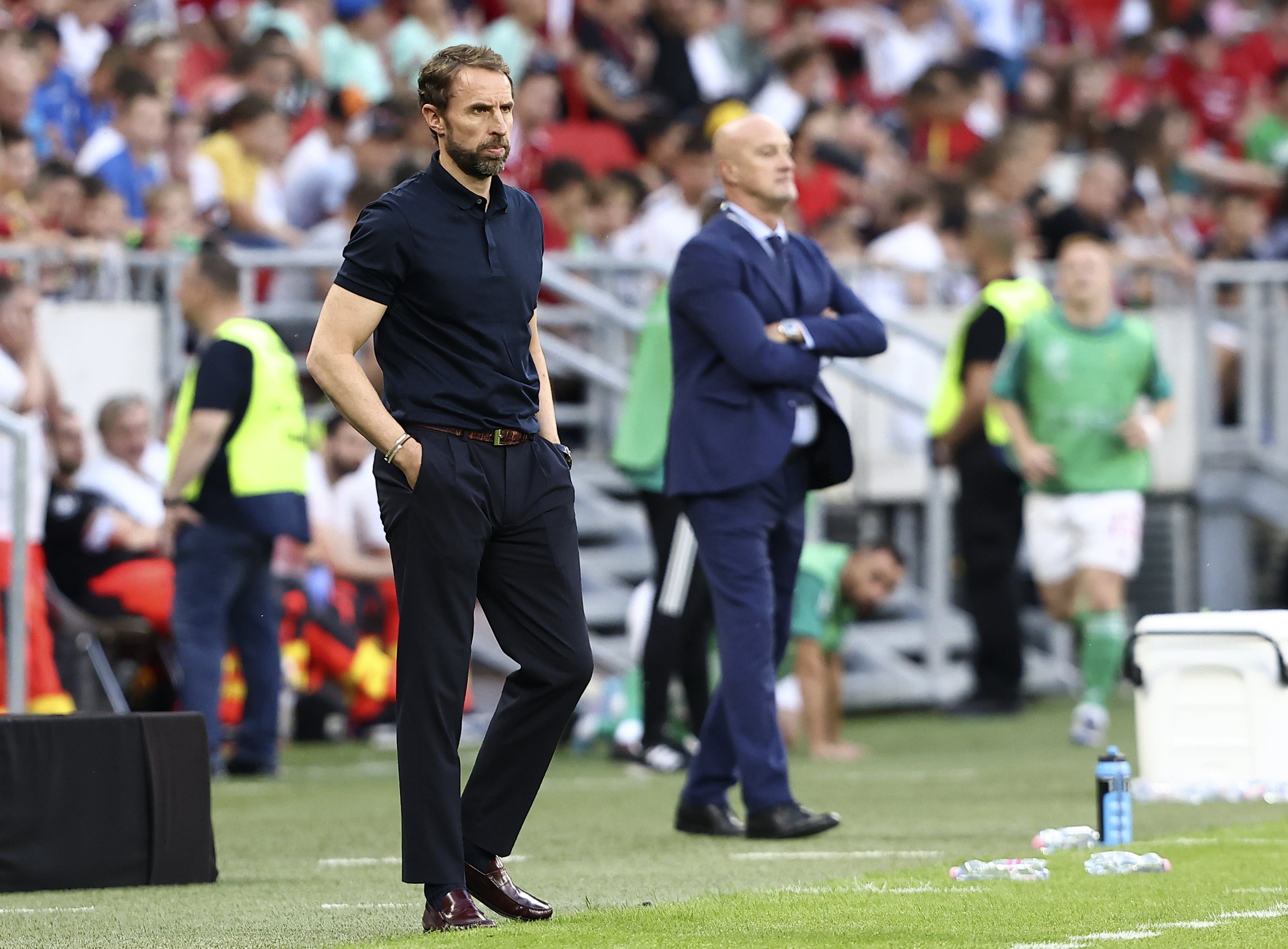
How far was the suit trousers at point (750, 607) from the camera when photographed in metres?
7.27

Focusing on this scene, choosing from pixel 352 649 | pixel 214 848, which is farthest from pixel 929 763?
pixel 214 848

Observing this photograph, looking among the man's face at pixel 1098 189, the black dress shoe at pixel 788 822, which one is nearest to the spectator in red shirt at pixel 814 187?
the man's face at pixel 1098 189

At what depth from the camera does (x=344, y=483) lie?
477 inches

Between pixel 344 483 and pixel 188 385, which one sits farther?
pixel 344 483

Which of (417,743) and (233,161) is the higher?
(233,161)

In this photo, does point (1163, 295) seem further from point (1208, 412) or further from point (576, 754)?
point (576, 754)

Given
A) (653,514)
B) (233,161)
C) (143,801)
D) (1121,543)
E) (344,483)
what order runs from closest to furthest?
(143,801), (653,514), (1121,543), (344,483), (233,161)

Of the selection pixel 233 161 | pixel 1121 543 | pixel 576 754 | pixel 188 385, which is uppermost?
pixel 233 161

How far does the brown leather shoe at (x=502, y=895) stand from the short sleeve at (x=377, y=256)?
137 centimetres

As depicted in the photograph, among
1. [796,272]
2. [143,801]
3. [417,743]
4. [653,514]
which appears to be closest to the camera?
[417,743]

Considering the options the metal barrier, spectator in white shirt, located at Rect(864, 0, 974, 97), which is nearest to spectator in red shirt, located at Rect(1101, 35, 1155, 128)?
spectator in white shirt, located at Rect(864, 0, 974, 97)

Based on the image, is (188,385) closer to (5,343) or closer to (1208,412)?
(5,343)

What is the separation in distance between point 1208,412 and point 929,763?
5294mm

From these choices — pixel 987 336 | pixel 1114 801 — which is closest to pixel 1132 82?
pixel 987 336
